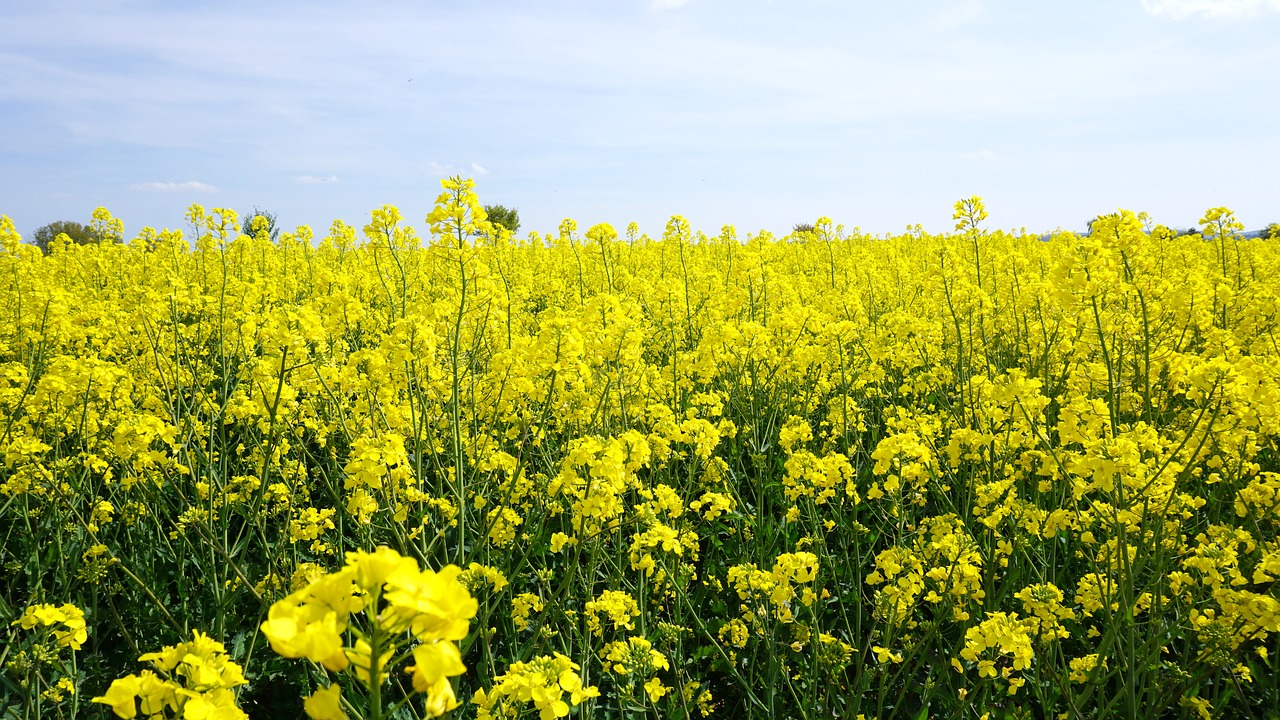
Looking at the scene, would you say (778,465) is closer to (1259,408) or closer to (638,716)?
(638,716)

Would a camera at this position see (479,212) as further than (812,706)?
Yes

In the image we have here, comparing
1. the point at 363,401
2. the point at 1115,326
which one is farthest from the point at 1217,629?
the point at 363,401

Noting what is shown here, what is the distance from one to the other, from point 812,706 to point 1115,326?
189 centimetres

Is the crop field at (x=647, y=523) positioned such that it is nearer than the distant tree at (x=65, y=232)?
Yes

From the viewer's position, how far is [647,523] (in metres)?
2.44

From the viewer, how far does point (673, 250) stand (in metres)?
11.0

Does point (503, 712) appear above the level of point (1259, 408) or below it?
below

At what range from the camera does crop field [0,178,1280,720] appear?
2254mm

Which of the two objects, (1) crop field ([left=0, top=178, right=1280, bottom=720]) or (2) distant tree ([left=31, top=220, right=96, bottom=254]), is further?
(2) distant tree ([left=31, top=220, right=96, bottom=254])

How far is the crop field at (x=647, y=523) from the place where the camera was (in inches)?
88.7

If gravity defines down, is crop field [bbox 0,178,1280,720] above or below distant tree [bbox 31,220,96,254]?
below

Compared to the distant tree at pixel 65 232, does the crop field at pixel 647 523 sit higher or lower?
lower

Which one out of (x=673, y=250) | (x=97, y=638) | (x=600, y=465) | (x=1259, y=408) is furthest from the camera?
(x=673, y=250)

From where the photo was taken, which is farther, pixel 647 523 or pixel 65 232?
pixel 65 232
